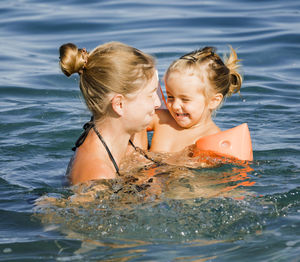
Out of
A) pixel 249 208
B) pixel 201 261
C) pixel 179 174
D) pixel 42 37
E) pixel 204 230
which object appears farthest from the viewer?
pixel 42 37

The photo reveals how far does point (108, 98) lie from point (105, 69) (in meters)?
0.23

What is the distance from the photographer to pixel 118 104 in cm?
442

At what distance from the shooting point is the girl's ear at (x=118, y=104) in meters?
4.38

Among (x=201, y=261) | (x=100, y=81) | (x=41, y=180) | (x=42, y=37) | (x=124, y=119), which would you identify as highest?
(x=42, y=37)

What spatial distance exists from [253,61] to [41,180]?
5.46 m

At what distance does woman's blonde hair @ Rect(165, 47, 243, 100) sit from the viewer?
A: 5.25 meters

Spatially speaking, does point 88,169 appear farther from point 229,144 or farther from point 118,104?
point 229,144

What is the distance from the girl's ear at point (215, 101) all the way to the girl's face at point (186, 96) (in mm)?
52

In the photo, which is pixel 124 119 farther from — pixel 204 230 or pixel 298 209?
pixel 298 209

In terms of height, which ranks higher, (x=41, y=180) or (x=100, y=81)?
(x=100, y=81)

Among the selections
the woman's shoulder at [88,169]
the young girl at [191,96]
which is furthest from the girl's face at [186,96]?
the woman's shoulder at [88,169]

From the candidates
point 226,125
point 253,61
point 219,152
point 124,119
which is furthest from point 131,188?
point 253,61

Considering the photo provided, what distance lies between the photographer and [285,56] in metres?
9.79

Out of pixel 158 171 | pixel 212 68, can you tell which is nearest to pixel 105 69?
pixel 158 171
